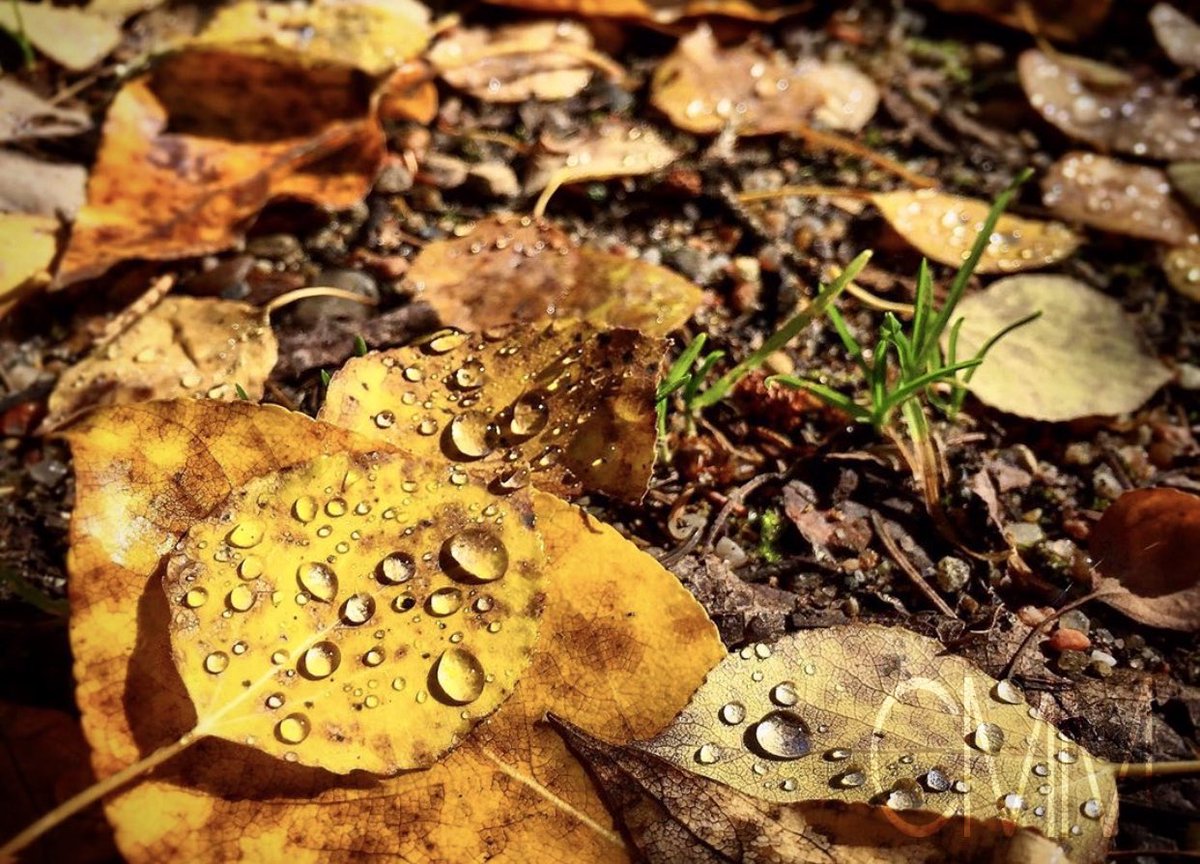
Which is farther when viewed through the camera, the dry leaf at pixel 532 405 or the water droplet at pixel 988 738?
the dry leaf at pixel 532 405

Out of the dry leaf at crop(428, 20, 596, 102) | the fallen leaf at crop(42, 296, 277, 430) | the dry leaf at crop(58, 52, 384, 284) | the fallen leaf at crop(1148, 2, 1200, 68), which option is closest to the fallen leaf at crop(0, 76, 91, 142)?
the dry leaf at crop(58, 52, 384, 284)

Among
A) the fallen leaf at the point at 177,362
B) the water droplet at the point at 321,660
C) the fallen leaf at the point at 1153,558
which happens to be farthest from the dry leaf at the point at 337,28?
the fallen leaf at the point at 1153,558

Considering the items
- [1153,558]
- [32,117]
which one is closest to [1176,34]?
[1153,558]

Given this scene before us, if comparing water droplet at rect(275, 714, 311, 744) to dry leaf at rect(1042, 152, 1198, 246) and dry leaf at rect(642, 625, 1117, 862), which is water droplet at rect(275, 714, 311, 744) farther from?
dry leaf at rect(1042, 152, 1198, 246)

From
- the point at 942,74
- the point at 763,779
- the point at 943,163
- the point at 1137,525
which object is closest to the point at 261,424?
the point at 763,779

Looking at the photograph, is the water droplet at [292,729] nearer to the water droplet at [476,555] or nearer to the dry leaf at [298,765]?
the dry leaf at [298,765]
